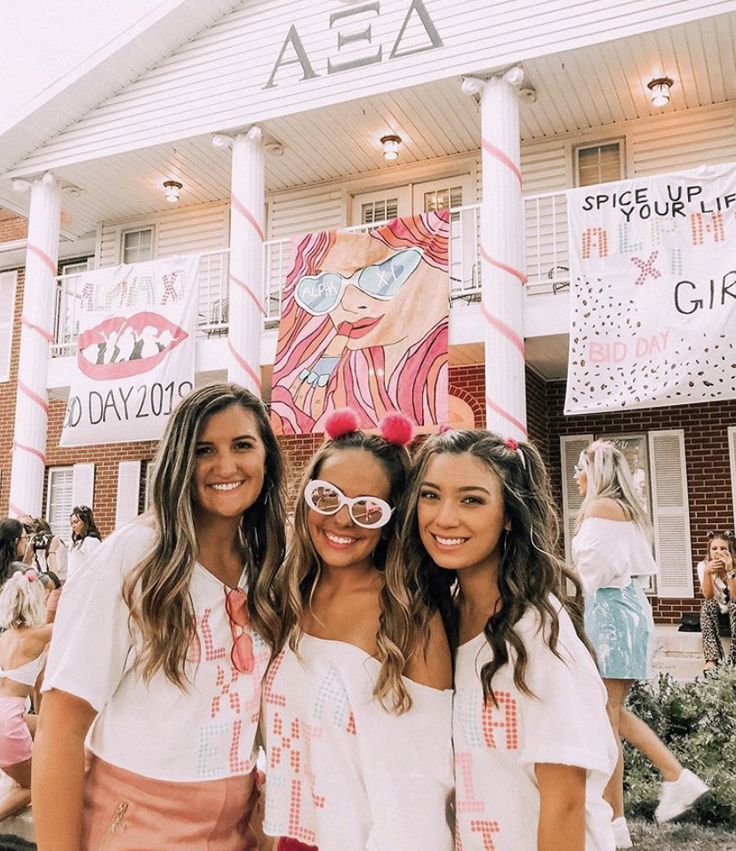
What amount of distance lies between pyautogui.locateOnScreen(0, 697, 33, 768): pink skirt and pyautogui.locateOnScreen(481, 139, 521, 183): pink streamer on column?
585 centimetres

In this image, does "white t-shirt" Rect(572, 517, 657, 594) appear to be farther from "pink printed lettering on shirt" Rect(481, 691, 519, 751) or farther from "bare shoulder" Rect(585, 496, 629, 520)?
"pink printed lettering on shirt" Rect(481, 691, 519, 751)

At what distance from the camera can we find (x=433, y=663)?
66.1 inches

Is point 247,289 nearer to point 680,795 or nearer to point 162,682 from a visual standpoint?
point 680,795

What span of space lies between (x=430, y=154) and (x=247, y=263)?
8.92ft

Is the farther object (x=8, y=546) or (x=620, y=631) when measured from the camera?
(x=8, y=546)

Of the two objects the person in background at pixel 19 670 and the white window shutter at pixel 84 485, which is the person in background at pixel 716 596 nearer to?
the person in background at pixel 19 670

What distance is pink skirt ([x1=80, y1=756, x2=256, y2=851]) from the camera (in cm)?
152

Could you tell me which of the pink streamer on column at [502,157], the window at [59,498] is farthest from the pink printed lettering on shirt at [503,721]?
the window at [59,498]

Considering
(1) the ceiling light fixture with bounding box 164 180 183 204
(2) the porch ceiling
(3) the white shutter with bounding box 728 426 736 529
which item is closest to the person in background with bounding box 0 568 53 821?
(2) the porch ceiling

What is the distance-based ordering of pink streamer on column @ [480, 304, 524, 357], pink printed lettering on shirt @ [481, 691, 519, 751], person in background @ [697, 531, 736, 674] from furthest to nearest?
pink streamer on column @ [480, 304, 524, 357] → person in background @ [697, 531, 736, 674] → pink printed lettering on shirt @ [481, 691, 519, 751]

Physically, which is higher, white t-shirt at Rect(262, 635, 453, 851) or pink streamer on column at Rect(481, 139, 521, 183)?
pink streamer on column at Rect(481, 139, 521, 183)

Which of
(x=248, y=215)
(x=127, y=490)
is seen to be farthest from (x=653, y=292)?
(x=127, y=490)

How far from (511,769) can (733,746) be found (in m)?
3.53

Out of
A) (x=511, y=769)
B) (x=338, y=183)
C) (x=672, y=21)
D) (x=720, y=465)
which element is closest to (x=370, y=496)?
(x=511, y=769)
